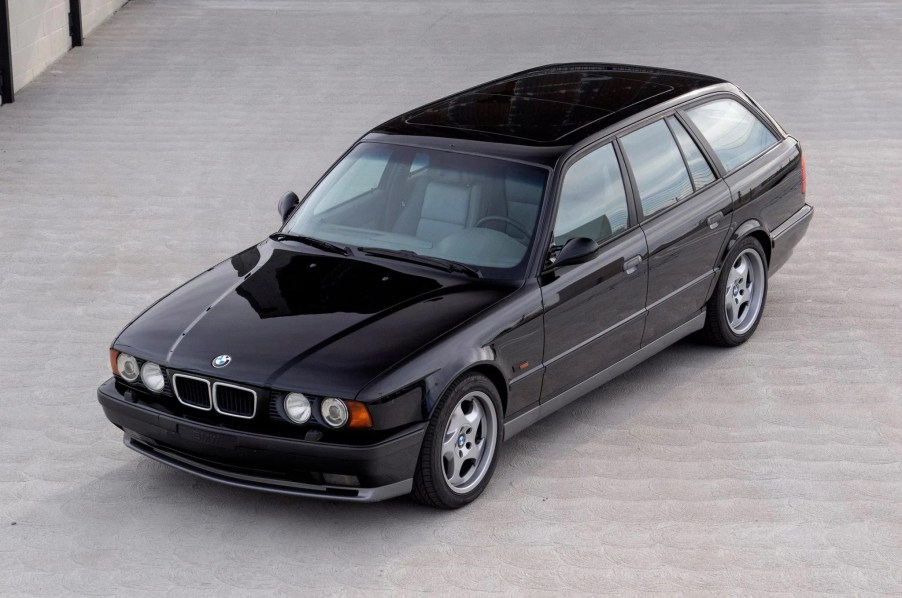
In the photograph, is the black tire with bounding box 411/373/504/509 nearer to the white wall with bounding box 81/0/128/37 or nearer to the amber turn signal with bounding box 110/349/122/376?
the amber turn signal with bounding box 110/349/122/376

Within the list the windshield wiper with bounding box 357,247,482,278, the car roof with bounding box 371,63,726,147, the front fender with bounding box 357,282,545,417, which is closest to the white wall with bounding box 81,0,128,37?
the car roof with bounding box 371,63,726,147

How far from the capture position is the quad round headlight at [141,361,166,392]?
19.6ft

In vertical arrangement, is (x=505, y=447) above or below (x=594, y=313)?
below

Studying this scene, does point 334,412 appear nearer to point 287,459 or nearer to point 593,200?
point 287,459

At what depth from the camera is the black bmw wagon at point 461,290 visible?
5691 millimetres

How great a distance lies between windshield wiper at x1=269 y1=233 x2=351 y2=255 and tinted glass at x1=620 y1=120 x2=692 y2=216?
1.59 m

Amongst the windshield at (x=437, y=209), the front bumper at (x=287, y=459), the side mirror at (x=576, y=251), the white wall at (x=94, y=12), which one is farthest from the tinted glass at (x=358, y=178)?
the white wall at (x=94, y=12)

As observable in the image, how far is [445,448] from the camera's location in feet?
19.5

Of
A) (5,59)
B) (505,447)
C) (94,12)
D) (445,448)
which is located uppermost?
(445,448)

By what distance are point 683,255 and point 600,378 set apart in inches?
34.2

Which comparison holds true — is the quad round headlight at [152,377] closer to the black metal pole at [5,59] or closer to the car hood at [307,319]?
the car hood at [307,319]

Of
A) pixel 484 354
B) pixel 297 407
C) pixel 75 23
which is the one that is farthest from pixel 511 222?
pixel 75 23

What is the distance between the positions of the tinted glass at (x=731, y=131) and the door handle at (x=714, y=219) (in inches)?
14.4

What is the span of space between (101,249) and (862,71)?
8.90m
